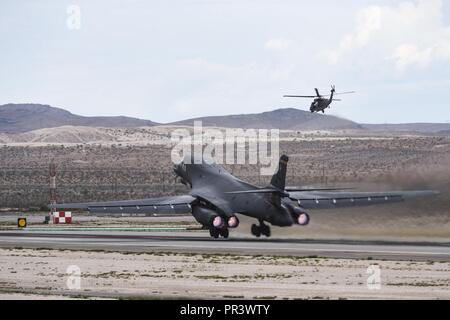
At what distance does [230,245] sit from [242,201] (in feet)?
17.2

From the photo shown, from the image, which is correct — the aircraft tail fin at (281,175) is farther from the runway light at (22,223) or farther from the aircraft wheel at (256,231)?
the runway light at (22,223)

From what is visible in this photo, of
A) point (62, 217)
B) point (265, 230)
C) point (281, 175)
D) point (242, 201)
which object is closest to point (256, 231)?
point (265, 230)

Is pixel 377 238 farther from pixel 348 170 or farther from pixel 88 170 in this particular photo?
pixel 88 170

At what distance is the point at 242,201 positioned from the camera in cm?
6050

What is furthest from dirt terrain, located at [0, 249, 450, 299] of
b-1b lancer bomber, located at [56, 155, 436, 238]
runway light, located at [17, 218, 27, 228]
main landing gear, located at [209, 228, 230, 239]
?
runway light, located at [17, 218, 27, 228]

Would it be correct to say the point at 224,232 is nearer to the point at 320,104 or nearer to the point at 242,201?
the point at 242,201

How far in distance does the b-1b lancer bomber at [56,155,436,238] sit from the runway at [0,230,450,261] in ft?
4.25

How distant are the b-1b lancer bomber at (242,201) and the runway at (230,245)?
129 cm

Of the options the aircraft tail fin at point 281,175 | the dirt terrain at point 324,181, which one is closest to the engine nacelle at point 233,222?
the dirt terrain at point 324,181

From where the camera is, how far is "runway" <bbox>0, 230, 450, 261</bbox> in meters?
49.2

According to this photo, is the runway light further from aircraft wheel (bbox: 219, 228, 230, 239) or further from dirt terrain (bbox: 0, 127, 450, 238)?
aircraft wheel (bbox: 219, 228, 230, 239)
